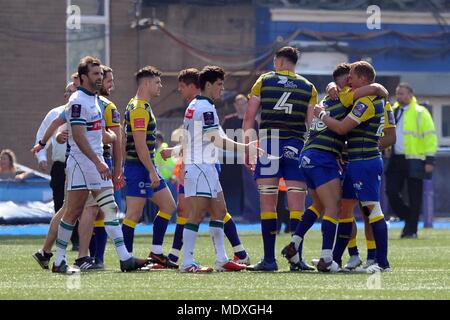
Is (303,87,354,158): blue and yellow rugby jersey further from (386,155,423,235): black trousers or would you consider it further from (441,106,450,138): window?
(441,106,450,138): window

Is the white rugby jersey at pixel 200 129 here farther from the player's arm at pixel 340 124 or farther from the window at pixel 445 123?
the window at pixel 445 123

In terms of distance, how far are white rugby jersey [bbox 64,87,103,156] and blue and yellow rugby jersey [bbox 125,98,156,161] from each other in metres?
0.68

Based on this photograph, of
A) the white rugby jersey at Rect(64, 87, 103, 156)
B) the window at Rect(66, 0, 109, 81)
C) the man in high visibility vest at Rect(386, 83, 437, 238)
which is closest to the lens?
the white rugby jersey at Rect(64, 87, 103, 156)

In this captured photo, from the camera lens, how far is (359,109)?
40.2 feet

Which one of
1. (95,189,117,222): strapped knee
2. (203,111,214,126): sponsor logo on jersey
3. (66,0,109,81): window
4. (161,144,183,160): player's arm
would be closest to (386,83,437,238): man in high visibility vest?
(161,144,183,160): player's arm

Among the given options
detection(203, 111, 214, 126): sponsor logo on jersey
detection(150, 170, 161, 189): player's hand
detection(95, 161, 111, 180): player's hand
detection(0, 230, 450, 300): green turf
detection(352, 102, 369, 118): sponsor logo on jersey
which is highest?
detection(352, 102, 369, 118): sponsor logo on jersey

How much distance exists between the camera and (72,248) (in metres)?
16.9

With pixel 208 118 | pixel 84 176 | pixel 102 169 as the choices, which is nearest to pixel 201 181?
pixel 208 118

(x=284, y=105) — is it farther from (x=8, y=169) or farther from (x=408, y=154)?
(x=8, y=169)

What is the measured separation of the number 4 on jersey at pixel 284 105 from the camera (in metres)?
12.7

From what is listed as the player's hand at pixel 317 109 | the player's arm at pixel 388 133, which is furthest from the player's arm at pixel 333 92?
the player's arm at pixel 388 133

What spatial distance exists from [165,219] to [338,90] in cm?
224

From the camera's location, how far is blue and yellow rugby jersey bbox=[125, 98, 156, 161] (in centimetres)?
1301
